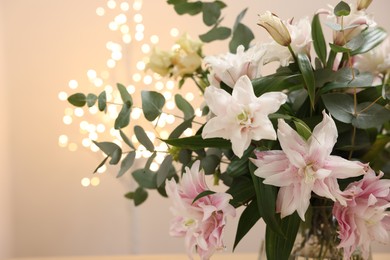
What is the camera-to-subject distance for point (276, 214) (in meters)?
0.66

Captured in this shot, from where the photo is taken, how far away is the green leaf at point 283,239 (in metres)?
0.67

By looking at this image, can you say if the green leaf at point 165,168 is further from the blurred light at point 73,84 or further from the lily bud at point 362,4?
the blurred light at point 73,84

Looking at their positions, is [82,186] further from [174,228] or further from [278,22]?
[278,22]

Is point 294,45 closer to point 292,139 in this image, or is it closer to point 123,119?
point 292,139

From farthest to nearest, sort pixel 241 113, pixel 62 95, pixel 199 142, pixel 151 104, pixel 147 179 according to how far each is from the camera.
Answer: pixel 62 95 → pixel 147 179 → pixel 151 104 → pixel 199 142 → pixel 241 113

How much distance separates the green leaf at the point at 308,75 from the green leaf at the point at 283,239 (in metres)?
0.15

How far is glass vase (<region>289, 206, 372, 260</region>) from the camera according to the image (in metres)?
0.72

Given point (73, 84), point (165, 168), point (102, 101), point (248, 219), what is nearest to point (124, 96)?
point (102, 101)

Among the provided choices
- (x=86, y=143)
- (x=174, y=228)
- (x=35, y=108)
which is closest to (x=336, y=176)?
(x=174, y=228)

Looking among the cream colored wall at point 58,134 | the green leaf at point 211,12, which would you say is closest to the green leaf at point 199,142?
the green leaf at point 211,12

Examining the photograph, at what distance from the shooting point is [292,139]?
583 mm

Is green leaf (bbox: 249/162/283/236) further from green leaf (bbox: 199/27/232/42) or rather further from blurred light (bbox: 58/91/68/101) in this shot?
blurred light (bbox: 58/91/68/101)

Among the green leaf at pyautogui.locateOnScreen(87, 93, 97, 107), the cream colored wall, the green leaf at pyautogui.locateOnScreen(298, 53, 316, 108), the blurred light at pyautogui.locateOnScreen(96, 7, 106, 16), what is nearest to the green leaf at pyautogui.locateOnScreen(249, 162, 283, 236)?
the green leaf at pyautogui.locateOnScreen(298, 53, 316, 108)

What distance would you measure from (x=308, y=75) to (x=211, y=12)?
1.08 ft
